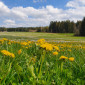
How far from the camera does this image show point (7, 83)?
61.3 inches

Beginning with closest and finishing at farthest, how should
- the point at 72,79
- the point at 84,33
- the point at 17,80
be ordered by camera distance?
the point at 17,80 → the point at 72,79 → the point at 84,33

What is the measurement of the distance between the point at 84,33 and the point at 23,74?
62959 millimetres

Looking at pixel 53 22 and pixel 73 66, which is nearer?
pixel 73 66

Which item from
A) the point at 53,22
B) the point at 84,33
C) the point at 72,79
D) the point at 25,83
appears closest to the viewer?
the point at 25,83

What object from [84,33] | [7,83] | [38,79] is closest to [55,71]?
[38,79]

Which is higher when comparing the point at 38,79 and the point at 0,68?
the point at 0,68

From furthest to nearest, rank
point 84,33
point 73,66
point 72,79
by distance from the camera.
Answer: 1. point 84,33
2. point 73,66
3. point 72,79

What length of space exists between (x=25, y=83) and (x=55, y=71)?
577 millimetres

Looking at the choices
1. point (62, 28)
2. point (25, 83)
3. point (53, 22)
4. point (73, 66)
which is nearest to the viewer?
point (25, 83)

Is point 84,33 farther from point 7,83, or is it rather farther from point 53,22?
point 7,83

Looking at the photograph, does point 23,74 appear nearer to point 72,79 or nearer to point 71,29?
point 72,79

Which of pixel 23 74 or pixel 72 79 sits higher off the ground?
pixel 23 74

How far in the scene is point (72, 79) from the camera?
6.27ft

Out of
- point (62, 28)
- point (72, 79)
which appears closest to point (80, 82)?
point (72, 79)
